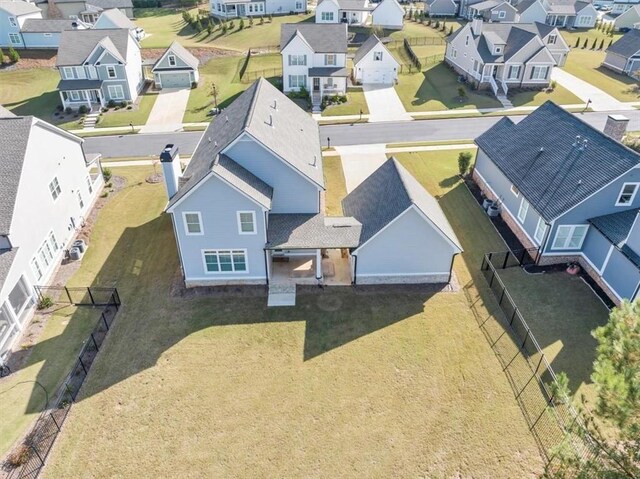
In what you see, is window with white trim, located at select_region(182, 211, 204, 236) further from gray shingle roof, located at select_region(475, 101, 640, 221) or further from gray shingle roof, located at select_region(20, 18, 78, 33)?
gray shingle roof, located at select_region(20, 18, 78, 33)

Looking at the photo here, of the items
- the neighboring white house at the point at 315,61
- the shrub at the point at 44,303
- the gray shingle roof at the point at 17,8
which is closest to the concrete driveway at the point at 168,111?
the neighboring white house at the point at 315,61

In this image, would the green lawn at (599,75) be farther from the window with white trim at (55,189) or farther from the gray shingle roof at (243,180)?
the window with white trim at (55,189)

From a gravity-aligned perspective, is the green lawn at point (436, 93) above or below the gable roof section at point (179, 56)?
below

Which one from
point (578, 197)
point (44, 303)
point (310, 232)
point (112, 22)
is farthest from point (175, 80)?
point (578, 197)

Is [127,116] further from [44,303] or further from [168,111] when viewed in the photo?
[44,303]

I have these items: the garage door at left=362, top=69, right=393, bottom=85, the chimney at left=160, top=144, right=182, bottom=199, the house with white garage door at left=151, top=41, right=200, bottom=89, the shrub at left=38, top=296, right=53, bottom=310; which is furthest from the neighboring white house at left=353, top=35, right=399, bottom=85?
the shrub at left=38, top=296, right=53, bottom=310

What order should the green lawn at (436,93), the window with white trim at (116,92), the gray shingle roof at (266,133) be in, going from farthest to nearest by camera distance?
the window with white trim at (116,92) → the green lawn at (436,93) → the gray shingle roof at (266,133)
